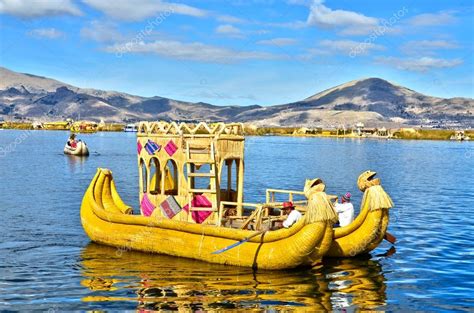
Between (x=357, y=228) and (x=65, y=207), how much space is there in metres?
21.5

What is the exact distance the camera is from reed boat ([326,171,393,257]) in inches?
774

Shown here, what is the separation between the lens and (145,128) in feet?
75.7

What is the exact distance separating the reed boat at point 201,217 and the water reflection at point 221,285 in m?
0.61

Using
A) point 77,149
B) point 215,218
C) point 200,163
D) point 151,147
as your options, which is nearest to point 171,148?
point 151,147

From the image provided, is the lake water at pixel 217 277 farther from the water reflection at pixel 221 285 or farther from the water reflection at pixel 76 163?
the water reflection at pixel 76 163

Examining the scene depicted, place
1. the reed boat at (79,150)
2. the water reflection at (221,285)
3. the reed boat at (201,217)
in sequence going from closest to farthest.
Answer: the water reflection at (221,285) → the reed boat at (201,217) → the reed boat at (79,150)

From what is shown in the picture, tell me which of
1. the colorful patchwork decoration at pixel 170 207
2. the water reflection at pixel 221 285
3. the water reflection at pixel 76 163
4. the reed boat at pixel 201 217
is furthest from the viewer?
the water reflection at pixel 76 163

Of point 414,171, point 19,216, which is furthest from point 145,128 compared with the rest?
point 414,171

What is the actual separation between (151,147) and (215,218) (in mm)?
3932

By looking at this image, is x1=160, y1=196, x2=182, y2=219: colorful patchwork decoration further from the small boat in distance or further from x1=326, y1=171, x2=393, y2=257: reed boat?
the small boat in distance

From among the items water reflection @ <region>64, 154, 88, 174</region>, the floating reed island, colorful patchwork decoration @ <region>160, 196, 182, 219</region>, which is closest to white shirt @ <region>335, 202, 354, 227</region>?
the floating reed island

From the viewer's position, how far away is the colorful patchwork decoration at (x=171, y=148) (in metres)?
21.8

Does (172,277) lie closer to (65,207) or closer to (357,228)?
(357,228)

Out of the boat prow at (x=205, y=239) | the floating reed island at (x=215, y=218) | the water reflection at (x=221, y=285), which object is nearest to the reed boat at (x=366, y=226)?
the floating reed island at (x=215, y=218)
